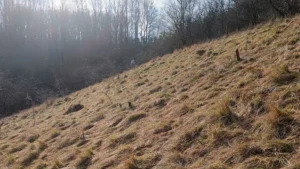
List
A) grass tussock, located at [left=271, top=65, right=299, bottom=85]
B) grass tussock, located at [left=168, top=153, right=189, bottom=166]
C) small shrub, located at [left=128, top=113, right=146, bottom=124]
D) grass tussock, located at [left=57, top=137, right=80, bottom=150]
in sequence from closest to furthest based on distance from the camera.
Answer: grass tussock, located at [left=168, top=153, right=189, bottom=166] < grass tussock, located at [left=271, top=65, right=299, bottom=85] < small shrub, located at [left=128, top=113, right=146, bottom=124] < grass tussock, located at [left=57, top=137, right=80, bottom=150]

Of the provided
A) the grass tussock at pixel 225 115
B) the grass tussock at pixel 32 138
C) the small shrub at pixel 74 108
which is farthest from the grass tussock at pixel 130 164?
the small shrub at pixel 74 108

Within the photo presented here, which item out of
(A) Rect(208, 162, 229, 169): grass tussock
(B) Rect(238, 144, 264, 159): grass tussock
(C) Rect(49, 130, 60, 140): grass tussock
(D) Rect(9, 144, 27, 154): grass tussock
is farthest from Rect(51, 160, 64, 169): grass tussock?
(B) Rect(238, 144, 264, 159): grass tussock

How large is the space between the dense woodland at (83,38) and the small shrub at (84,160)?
36.5ft

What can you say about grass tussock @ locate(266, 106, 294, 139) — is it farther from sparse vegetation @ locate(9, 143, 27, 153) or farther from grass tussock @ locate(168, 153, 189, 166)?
sparse vegetation @ locate(9, 143, 27, 153)

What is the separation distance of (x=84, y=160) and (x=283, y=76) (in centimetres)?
368

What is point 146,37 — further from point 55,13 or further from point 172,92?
point 172,92

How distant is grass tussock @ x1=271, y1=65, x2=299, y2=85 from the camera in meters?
4.90

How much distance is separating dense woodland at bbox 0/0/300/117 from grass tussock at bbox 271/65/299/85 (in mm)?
9152

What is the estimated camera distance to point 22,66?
113 ft

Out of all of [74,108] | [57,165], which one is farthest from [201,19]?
[57,165]

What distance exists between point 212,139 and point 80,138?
3637 mm

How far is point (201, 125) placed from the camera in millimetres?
4715

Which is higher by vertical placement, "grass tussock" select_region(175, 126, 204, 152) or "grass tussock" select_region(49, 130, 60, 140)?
"grass tussock" select_region(175, 126, 204, 152)

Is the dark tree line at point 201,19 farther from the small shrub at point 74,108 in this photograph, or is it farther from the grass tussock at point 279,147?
the grass tussock at point 279,147
